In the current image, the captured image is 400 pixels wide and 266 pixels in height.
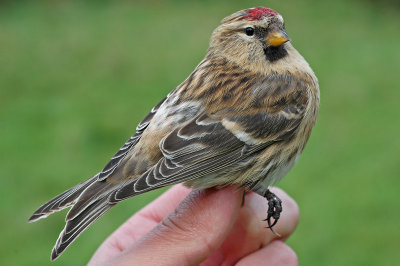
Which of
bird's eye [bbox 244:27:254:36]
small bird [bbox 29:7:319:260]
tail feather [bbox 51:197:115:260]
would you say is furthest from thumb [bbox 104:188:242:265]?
bird's eye [bbox 244:27:254:36]

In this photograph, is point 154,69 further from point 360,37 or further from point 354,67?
point 360,37

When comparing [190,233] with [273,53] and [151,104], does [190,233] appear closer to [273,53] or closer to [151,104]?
[273,53]

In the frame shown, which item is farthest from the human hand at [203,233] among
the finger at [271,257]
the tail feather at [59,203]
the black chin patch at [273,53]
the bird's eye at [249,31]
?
the bird's eye at [249,31]

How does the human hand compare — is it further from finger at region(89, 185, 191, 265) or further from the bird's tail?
the bird's tail

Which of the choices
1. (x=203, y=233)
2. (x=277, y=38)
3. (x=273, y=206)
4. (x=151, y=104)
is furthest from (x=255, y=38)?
(x=151, y=104)

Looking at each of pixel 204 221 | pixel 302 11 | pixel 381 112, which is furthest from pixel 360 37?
pixel 204 221

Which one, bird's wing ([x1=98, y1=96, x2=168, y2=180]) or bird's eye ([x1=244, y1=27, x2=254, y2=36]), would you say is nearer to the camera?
bird's wing ([x1=98, y1=96, x2=168, y2=180])
